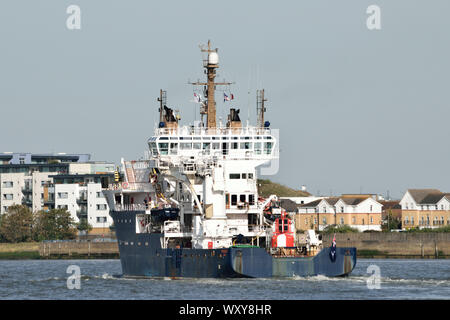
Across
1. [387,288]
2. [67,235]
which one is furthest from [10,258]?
[387,288]

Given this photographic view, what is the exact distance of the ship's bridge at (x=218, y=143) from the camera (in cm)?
6294

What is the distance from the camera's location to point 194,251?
5797cm

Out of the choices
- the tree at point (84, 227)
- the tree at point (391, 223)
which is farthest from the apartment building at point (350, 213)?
the tree at point (84, 227)

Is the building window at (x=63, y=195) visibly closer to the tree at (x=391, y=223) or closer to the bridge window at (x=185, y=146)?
the tree at (x=391, y=223)

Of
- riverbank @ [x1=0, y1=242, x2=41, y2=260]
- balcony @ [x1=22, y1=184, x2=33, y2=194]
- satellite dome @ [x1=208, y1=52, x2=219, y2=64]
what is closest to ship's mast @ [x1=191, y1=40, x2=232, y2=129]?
satellite dome @ [x1=208, y1=52, x2=219, y2=64]

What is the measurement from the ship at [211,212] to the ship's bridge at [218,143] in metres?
0.06

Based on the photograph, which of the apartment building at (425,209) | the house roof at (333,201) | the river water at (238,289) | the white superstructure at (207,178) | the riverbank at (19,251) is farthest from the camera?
the house roof at (333,201)

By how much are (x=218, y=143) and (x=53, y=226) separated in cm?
8154

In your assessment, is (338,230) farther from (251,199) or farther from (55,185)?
(251,199)

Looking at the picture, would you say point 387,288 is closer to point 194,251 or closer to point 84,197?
point 194,251

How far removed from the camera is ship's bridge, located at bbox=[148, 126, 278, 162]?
62938 millimetres

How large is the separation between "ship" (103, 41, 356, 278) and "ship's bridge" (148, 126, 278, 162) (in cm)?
6

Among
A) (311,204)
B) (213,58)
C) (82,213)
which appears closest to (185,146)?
(213,58)

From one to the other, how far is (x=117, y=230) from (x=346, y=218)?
76.3 metres
